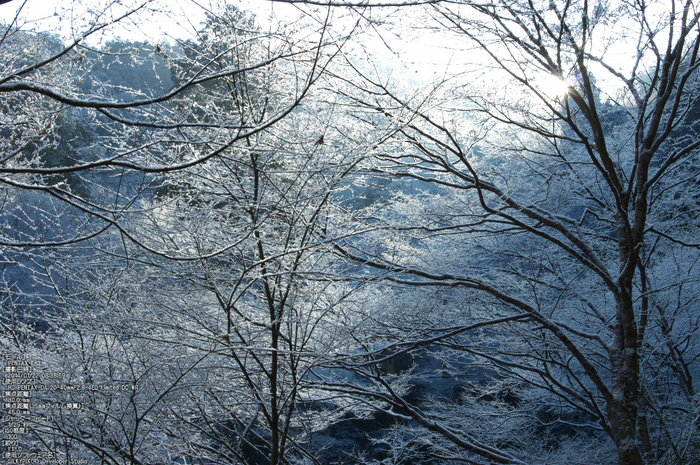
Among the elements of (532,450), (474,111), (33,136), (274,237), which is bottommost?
(532,450)

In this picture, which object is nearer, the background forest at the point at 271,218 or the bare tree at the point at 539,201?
the background forest at the point at 271,218

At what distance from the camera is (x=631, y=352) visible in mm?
3055

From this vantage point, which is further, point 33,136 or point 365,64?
point 365,64

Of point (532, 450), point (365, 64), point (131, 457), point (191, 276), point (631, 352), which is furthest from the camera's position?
point (532, 450)

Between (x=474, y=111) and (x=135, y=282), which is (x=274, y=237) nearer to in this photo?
(x=135, y=282)

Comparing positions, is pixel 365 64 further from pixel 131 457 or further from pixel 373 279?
pixel 131 457

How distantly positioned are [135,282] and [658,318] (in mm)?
5029

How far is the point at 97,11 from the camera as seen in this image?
154 centimetres

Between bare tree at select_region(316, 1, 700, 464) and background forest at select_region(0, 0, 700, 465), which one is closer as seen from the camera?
background forest at select_region(0, 0, 700, 465)

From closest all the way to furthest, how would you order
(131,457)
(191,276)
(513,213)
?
1. (131,457)
2. (191,276)
3. (513,213)

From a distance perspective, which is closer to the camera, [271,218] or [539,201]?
[271,218]

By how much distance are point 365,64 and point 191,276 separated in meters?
2.27

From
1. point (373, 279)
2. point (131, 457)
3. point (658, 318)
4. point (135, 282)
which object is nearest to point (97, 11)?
point (135, 282)

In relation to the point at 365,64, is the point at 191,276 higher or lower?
lower
